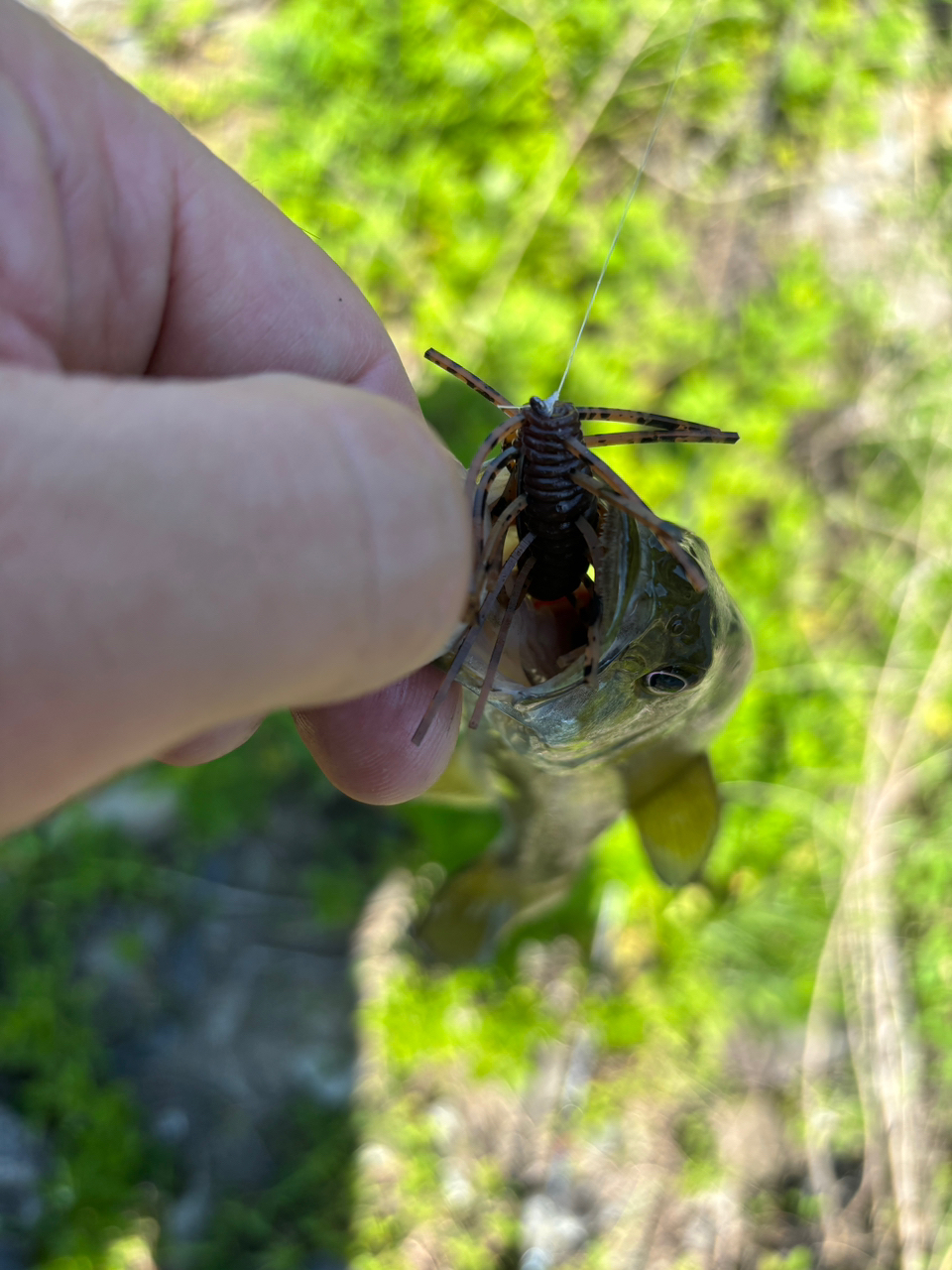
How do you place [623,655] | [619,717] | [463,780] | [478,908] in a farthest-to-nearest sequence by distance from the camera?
[478,908] → [463,780] → [619,717] → [623,655]

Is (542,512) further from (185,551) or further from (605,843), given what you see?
(605,843)

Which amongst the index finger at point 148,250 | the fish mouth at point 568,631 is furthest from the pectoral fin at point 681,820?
the index finger at point 148,250

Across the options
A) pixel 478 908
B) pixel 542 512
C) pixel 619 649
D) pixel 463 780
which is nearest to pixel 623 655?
pixel 619 649

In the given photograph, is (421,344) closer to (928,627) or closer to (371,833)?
(371,833)

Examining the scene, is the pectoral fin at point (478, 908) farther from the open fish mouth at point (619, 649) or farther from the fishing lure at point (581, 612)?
the open fish mouth at point (619, 649)

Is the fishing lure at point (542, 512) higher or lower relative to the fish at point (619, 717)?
higher
